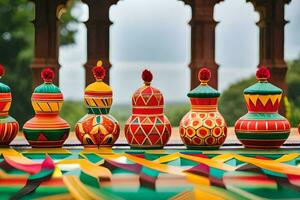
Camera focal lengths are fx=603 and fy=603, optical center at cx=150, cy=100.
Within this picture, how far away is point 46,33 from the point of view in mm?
4805

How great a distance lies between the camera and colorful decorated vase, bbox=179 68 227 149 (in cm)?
235

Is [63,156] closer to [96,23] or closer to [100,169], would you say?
[100,169]

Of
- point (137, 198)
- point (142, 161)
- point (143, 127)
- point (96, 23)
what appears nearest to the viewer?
point (137, 198)

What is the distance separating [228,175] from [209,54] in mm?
2735

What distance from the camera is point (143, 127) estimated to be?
7.69 feet

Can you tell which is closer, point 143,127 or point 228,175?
point 228,175

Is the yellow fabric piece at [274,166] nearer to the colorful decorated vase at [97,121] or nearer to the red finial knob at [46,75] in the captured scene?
the colorful decorated vase at [97,121]

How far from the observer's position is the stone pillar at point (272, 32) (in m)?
4.93

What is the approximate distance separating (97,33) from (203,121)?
2.41m

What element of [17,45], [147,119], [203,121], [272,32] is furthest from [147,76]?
[17,45]

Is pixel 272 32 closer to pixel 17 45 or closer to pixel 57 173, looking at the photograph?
pixel 57 173

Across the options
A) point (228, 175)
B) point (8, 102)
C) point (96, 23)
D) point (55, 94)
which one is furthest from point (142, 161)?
point (96, 23)

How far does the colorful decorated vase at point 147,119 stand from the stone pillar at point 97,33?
212 cm

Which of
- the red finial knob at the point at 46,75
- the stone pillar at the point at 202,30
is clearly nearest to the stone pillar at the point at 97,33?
the stone pillar at the point at 202,30
